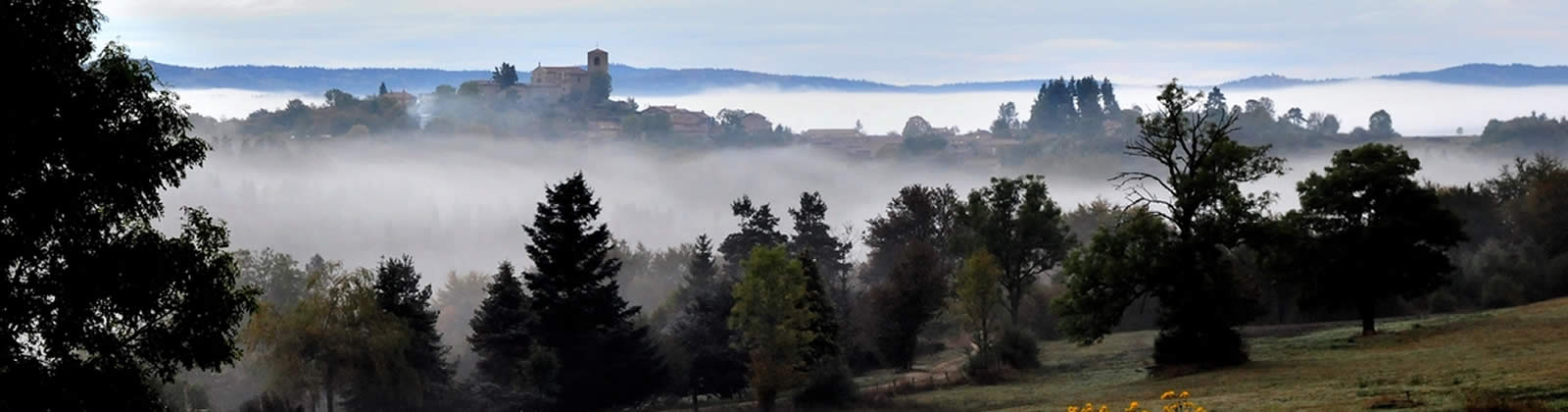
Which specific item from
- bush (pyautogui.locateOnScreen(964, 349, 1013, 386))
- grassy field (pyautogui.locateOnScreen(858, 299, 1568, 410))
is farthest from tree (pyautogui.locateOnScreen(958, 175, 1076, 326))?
bush (pyautogui.locateOnScreen(964, 349, 1013, 386))

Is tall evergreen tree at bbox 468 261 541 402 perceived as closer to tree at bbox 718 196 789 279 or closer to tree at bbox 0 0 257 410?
tree at bbox 718 196 789 279

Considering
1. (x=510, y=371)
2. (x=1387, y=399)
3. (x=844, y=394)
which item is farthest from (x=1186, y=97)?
(x=510, y=371)

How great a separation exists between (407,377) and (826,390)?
20313 mm

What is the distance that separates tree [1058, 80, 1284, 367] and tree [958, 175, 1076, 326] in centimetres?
2993

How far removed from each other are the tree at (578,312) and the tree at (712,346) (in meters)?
2.67

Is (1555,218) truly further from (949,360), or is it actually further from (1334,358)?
(1334,358)

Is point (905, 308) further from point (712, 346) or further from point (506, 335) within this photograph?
point (506, 335)

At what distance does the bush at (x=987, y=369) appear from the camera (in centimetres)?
5407

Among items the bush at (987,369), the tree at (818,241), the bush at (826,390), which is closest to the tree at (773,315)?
the bush at (826,390)

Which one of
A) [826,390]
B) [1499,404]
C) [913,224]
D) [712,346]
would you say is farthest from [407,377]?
[1499,404]

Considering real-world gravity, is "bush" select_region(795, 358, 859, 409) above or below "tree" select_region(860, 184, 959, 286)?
below

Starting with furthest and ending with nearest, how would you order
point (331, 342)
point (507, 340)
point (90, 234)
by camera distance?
point (507, 340) < point (331, 342) < point (90, 234)

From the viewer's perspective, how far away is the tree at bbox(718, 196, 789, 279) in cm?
9831

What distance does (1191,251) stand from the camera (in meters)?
44.6
